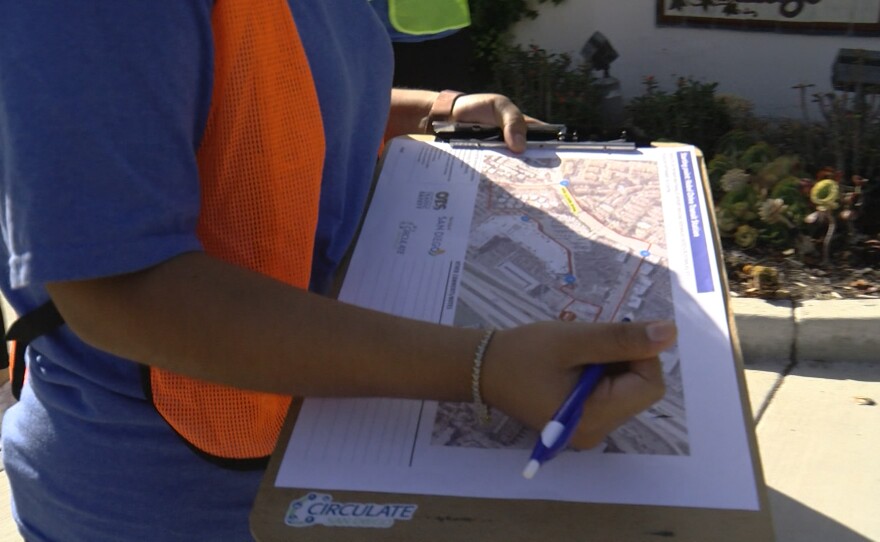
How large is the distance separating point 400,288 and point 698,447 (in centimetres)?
42

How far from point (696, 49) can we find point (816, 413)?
7.97ft

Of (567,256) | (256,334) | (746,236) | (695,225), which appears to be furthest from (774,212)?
(256,334)

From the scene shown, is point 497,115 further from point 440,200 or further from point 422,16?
point 422,16

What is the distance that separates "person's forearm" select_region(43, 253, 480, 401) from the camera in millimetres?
940

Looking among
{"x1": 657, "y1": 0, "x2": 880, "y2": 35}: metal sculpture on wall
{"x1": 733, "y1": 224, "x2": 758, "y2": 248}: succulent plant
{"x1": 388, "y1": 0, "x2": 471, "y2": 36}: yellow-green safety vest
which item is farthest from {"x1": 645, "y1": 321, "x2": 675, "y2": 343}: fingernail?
{"x1": 657, "y1": 0, "x2": 880, "y2": 35}: metal sculpture on wall

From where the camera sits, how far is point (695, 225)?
1.34 m

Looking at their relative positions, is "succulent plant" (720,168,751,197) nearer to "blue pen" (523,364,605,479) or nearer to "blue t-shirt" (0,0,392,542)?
"blue t-shirt" (0,0,392,542)

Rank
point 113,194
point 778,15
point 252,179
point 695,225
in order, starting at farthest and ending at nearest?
1. point 778,15
2. point 695,225
3. point 252,179
4. point 113,194

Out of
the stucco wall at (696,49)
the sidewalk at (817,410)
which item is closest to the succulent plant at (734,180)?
the sidewalk at (817,410)

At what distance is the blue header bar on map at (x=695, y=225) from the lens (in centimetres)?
124

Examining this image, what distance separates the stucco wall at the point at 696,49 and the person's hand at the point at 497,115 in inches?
149

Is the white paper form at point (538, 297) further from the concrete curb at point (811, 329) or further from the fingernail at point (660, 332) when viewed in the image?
the concrete curb at point (811, 329)

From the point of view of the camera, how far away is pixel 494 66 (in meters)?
5.44

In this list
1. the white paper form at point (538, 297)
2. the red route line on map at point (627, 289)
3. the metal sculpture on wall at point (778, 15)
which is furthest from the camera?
the metal sculpture on wall at point (778, 15)
